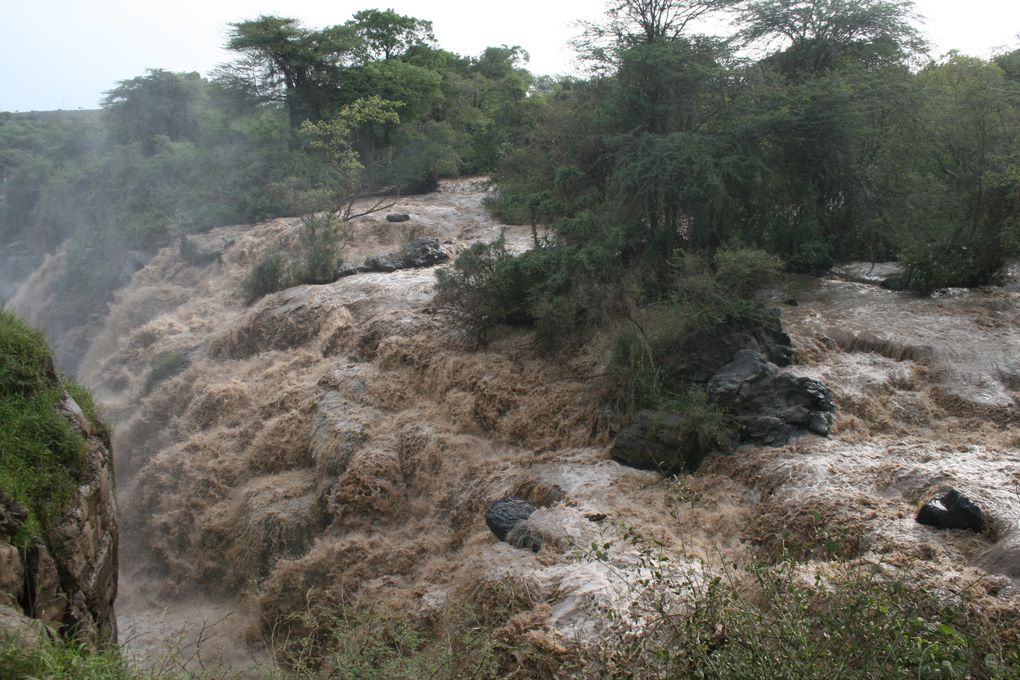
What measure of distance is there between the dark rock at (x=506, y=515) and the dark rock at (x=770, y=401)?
2.17 m

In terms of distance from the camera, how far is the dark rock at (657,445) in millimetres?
7648

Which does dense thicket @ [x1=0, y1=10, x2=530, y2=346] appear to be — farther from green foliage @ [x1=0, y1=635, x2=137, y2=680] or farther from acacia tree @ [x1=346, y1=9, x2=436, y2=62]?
green foliage @ [x1=0, y1=635, x2=137, y2=680]

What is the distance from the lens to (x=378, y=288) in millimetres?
13273

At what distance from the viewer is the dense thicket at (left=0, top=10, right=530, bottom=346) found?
20.3 metres

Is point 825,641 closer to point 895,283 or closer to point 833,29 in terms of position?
point 895,283

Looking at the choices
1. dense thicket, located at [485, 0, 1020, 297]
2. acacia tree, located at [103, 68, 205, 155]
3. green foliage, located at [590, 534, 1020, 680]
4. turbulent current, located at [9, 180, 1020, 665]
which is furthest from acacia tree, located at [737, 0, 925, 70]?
acacia tree, located at [103, 68, 205, 155]

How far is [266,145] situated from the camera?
856 inches

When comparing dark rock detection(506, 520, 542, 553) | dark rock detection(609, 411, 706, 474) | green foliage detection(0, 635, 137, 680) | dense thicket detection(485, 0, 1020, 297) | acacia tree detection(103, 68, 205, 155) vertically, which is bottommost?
dark rock detection(506, 520, 542, 553)

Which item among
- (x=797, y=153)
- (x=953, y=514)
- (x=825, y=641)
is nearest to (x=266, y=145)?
(x=797, y=153)

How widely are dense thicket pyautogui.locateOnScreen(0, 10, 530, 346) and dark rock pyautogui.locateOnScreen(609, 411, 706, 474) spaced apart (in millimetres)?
12043

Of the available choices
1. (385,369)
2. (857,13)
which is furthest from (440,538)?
(857,13)

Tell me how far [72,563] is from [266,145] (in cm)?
1797

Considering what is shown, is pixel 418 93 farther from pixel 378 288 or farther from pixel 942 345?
pixel 942 345

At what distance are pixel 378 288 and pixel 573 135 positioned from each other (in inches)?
161
